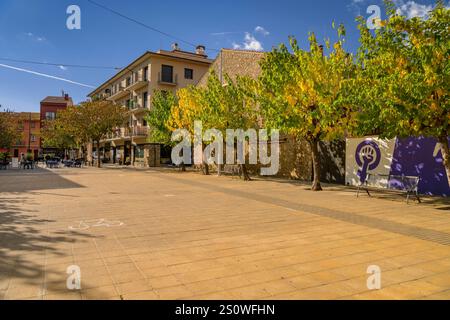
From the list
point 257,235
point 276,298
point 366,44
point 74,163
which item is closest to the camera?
point 276,298

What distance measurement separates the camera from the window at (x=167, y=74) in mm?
→ 40156

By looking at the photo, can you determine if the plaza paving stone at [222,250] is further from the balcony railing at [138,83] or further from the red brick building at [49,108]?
the red brick building at [49,108]

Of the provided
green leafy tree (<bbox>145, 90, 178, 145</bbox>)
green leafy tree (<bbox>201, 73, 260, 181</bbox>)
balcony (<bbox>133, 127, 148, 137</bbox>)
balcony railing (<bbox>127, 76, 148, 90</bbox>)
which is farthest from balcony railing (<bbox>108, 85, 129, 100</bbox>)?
green leafy tree (<bbox>201, 73, 260, 181</bbox>)

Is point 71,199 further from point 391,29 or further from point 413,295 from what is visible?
Result: point 391,29

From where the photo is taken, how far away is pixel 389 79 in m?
9.68

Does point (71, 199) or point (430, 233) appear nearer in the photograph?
point (430, 233)

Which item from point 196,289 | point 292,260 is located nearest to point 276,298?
point 196,289

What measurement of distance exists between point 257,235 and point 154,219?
2.78m

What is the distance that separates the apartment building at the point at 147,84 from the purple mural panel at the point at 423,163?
28.8 m

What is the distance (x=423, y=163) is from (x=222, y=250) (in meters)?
11.7

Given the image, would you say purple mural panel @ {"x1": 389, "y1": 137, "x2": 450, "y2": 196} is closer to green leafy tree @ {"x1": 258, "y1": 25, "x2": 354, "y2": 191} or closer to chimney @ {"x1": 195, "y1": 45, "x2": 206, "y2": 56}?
green leafy tree @ {"x1": 258, "y1": 25, "x2": 354, "y2": 191}

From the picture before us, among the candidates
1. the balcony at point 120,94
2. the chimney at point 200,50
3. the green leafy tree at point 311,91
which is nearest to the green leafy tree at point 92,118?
the balcony at point 120,94

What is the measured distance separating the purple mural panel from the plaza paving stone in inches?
144

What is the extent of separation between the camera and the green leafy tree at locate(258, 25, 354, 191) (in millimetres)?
13430
